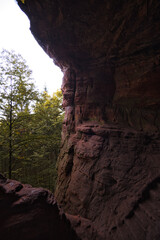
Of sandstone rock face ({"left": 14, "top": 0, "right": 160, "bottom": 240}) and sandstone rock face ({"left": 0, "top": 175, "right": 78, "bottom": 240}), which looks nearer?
sandstone rock face ({"left": 0, "top": 175, "right": 78, "bottom": 240})

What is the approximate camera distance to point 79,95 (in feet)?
22.5

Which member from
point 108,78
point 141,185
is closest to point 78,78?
point 108,78

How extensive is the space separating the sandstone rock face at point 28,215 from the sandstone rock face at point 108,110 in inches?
58.5

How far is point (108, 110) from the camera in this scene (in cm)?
636

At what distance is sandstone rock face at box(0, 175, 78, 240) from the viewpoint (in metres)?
2.01

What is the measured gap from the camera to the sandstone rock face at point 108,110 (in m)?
3.80

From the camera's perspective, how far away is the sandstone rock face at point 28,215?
2010mm

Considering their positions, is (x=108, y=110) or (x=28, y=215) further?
(x=108, y=110)

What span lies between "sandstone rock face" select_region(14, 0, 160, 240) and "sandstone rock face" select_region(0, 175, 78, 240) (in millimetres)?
1487

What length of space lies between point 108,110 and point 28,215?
5.45 m

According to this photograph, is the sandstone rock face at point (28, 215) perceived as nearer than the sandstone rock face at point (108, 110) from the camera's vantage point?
Yes

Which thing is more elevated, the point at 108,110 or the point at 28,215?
the point at 108,110

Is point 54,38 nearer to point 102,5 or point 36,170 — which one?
point 102,5

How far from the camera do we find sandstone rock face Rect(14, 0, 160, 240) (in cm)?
380
